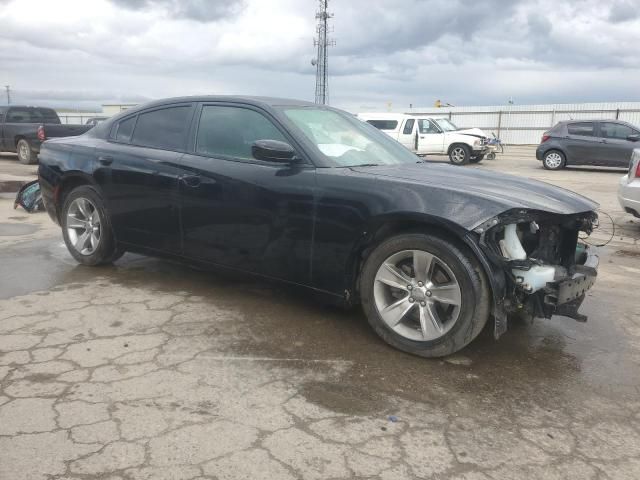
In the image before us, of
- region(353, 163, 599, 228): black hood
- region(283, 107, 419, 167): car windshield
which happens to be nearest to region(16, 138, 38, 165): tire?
region(283, 107, 419, 167): car windshield

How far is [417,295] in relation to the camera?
3395mm

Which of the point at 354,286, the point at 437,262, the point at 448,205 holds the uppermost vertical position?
the point at 448,205

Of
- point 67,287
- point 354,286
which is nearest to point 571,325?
point 354,286

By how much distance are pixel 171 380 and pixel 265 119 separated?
77.4 inches

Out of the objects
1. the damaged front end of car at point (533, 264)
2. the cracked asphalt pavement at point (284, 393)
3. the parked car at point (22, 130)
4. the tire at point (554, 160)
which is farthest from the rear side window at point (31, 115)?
the damaged front end of car at point (533, 264)

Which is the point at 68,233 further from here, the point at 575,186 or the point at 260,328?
the point at 575,186

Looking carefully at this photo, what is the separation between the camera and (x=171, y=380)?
3.05 m

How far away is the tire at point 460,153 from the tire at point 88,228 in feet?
52.8

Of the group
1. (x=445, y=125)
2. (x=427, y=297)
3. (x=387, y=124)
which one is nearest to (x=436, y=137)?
(x=445, y=125)

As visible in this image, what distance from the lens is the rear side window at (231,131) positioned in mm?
4043

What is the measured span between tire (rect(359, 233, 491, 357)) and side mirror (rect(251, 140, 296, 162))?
0.87m

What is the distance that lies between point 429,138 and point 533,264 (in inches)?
681

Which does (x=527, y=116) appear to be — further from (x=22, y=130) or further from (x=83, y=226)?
(x=83, y=226)

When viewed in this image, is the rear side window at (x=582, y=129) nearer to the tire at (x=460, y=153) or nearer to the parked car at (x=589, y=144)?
the parked car at (x=589, y=144)
